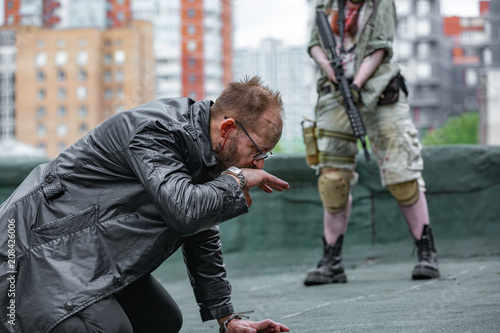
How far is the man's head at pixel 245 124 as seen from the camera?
86.7 inches

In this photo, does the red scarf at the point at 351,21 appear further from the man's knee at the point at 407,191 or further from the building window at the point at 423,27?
the building window at the point at 423,27

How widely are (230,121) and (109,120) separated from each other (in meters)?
0.37

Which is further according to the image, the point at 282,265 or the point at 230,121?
the point at 282,265

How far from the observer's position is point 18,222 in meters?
2.10

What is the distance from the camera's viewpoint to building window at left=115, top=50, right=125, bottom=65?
87312 mm

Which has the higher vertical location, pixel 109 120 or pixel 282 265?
pixel 109 120

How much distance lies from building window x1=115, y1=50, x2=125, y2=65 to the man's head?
287 feet

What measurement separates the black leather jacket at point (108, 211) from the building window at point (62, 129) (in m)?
83.9

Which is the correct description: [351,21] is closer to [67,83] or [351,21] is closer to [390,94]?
[390,94]

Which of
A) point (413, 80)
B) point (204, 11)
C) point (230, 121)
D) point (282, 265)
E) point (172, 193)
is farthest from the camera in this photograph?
point (204, 11)

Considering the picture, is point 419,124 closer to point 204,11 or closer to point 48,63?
point 204,11

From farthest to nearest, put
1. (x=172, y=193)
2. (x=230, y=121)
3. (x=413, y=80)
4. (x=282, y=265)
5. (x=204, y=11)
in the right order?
(x=204, y=11)
(x=413, y=80)
(x=282, y=265)
(x=230, y=121)
(x=172, y=193)

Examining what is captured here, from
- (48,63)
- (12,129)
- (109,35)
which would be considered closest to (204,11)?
(109,35)

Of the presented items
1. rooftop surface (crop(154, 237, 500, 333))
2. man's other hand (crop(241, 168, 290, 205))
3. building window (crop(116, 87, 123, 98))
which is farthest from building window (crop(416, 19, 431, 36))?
man's other hand (crop(241, 168, 290, 205))
